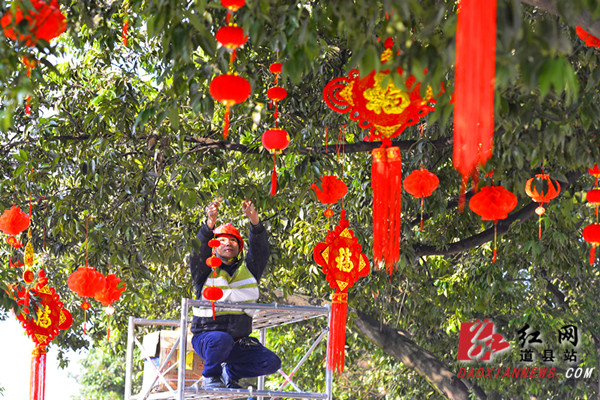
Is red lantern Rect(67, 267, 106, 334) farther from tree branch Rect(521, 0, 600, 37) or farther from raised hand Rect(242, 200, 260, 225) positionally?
tree branch Rect(521, 0, 600, 37)

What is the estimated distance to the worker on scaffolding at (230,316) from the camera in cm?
570

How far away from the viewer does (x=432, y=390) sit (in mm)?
12789

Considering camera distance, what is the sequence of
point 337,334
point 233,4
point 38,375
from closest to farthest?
point 233,4, point 337,334, point 38,375

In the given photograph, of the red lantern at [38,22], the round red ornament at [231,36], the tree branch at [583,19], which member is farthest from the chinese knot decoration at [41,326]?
the tree branch at [583,19]

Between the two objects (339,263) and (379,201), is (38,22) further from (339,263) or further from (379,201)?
(339,263)

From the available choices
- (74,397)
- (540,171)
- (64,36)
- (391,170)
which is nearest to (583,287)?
(540,171)

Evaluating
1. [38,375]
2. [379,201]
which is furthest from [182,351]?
[38,375]

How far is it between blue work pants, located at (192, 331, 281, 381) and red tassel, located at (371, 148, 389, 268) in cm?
127

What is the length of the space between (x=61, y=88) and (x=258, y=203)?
75.1 inches

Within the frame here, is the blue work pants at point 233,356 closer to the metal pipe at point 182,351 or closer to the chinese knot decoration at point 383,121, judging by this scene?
the metal pipe at point 182,351

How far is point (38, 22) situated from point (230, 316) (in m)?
3.22

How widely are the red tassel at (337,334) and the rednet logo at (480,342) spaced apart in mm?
5387

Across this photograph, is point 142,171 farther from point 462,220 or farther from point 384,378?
point 384,378

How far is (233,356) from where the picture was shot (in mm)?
5828
